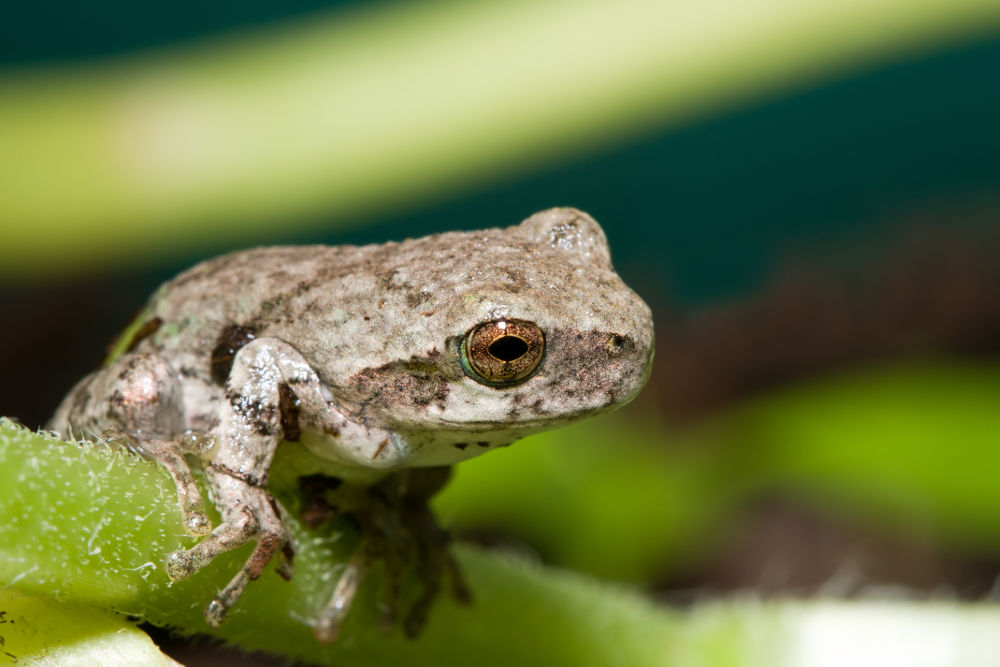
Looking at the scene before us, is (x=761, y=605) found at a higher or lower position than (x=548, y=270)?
lower

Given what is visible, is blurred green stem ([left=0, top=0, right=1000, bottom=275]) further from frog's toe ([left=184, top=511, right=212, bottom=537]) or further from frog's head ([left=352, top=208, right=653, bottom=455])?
frog's toe ([left=184, top=511, right=212, bottom=537])

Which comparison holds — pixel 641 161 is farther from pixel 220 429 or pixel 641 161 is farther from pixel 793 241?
pixel 220 429

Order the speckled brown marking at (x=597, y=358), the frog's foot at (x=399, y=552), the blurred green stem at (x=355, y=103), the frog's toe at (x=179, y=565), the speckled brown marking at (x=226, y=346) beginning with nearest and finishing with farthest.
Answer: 1. the frog's toe at (x=179, y=565)
2. the speckled brown marking at (x=597, y=358)
3. the frog's foot at (x=399, y=552)
4. the speckled brown marking at (x=226, y=346)
5. the blurred green stem at (x=355, y=103)

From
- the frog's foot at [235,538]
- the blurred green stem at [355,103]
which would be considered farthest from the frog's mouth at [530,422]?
the blurred green stem at [355,103]

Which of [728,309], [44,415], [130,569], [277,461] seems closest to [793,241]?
[728,309]

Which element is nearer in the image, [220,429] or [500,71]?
[220,429]

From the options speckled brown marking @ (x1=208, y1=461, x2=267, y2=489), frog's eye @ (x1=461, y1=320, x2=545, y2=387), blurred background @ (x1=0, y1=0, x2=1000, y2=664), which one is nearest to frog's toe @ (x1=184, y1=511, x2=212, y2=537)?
speckled brown marking @ (x1=208, y1=461, x2=267, y2=489)

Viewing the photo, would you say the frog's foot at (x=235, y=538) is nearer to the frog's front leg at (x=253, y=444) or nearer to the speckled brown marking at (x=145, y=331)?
the frog's front leg at (x=253, y=444)
